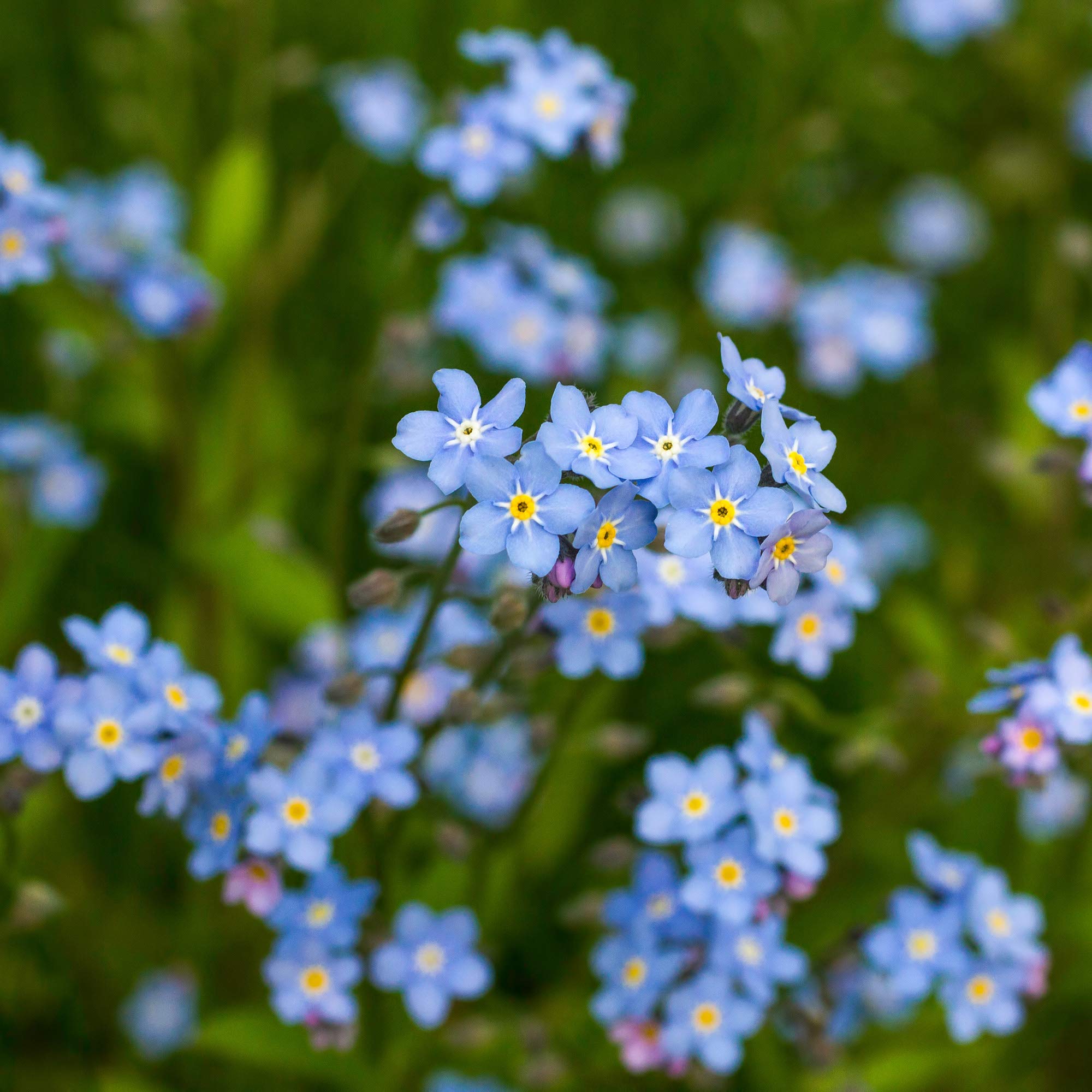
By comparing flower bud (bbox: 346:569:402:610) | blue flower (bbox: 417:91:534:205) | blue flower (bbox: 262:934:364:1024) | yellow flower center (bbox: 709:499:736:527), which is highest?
blue flower (bbox: 417:91:534:205)

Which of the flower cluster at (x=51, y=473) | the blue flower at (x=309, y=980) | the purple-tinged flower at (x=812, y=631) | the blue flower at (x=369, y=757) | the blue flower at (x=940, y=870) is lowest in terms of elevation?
the blue flower at (x=309, y=980)

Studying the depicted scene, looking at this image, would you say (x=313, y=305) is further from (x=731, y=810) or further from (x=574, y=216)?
(x=731, y=810)

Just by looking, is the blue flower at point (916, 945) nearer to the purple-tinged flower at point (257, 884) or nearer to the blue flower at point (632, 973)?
the blue flower at point (632, 973)

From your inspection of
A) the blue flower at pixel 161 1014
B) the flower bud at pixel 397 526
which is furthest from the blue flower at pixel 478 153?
the blue flower at pixel 161 1014

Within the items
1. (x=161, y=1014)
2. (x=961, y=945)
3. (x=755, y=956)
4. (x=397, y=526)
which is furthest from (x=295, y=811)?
(x=161, y=1014)

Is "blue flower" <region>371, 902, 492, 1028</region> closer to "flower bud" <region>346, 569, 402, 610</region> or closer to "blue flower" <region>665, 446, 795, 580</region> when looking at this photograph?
"flower bud" <region>346, 569, 402, 610</region>

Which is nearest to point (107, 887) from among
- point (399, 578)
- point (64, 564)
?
point (64, 564)

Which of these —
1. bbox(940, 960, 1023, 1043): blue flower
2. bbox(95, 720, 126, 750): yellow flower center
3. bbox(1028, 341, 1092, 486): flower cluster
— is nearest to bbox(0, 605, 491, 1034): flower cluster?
bbox(95, 720, 126, 750): yellow flower center
